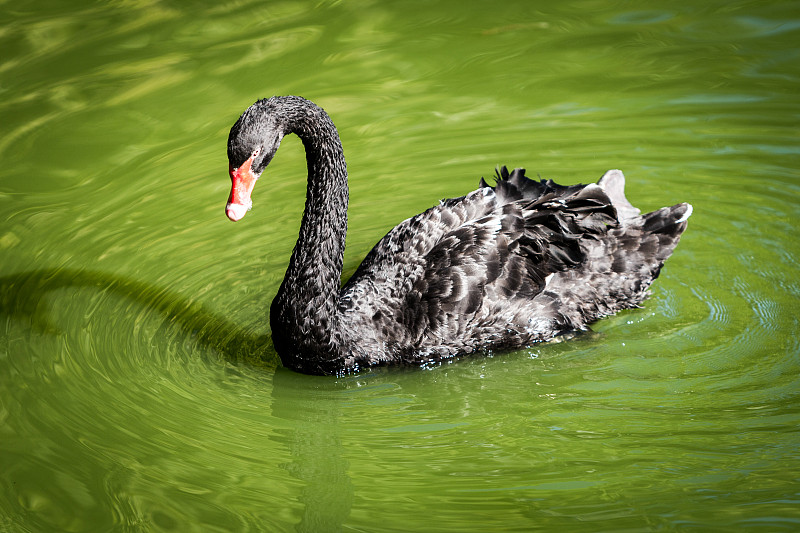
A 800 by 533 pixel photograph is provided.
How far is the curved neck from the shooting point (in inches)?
197

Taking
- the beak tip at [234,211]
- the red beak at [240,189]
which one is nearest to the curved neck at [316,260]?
the red beak at [240,189]

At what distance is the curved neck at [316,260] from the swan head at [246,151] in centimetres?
27

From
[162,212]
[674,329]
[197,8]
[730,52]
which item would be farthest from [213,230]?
[730,52]

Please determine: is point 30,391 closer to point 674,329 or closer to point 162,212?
point 162,212

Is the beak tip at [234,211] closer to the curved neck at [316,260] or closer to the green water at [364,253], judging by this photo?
the curved neck at [316,260]

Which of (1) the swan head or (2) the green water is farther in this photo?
(1) the swan head

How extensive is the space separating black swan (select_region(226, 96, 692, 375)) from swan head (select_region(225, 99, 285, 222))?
3 cm

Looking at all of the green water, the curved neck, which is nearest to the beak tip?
Answer: the curved neck

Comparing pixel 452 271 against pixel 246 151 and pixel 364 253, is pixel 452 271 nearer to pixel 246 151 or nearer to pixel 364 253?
pixel 364 253

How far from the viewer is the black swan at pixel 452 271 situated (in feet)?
16.6

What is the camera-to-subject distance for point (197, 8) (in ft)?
31.8

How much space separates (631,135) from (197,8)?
4.66m

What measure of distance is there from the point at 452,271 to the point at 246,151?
1330 mm

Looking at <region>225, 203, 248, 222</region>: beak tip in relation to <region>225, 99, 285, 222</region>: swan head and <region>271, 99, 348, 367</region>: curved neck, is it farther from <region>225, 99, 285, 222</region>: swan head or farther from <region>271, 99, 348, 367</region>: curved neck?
<region>271, 99, 348, 367</region>: curved neck
